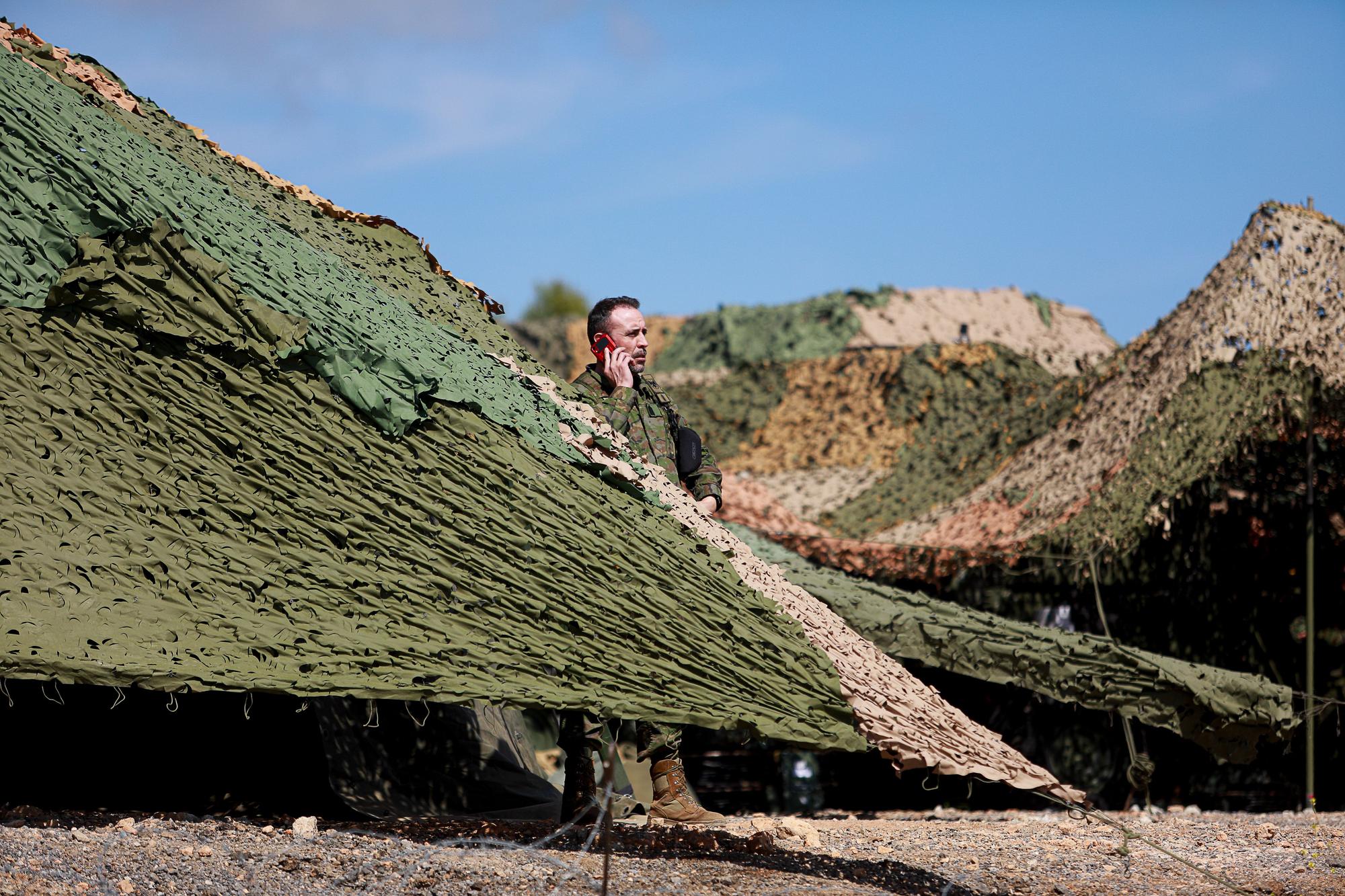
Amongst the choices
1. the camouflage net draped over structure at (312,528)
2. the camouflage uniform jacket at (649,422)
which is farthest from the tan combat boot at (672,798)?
the camouflage uniform jacket at (649,422)

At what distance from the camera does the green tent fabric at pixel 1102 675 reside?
4777mm

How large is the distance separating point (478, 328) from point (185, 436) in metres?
1.67

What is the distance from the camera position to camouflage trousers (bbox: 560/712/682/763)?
169 inches

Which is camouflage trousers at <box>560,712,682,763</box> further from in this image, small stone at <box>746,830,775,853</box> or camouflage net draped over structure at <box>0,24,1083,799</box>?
camouflage net draped over structure at <box>0,24,1083,799</box>

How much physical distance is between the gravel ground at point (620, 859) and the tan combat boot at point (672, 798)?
0.31 feet

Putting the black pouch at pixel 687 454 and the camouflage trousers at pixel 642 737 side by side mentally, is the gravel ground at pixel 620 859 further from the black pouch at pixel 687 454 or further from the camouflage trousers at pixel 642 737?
the black pouch at pixel 687 454

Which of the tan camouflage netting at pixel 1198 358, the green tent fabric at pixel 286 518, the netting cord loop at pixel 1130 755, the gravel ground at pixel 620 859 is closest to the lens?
the gravel ground at pixel 620 859

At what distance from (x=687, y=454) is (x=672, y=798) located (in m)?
1.28

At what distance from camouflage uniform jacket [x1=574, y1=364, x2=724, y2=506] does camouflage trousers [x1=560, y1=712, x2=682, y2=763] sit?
926 millimetres

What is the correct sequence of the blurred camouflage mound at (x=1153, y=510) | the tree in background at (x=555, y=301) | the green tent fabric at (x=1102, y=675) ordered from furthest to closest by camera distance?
the tree in background at (x=555, y=301) → the blurred camouflage mound at (x=1153, y=510) → the green tent fabric at (x=1102, y=675)

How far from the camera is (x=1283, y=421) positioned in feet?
21.5

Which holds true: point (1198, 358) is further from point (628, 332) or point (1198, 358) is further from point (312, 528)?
point (312, 528)

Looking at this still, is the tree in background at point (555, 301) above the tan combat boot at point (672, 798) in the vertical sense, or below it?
above

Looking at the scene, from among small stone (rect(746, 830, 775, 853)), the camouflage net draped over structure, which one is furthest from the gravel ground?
the camouflage net draped over structure
